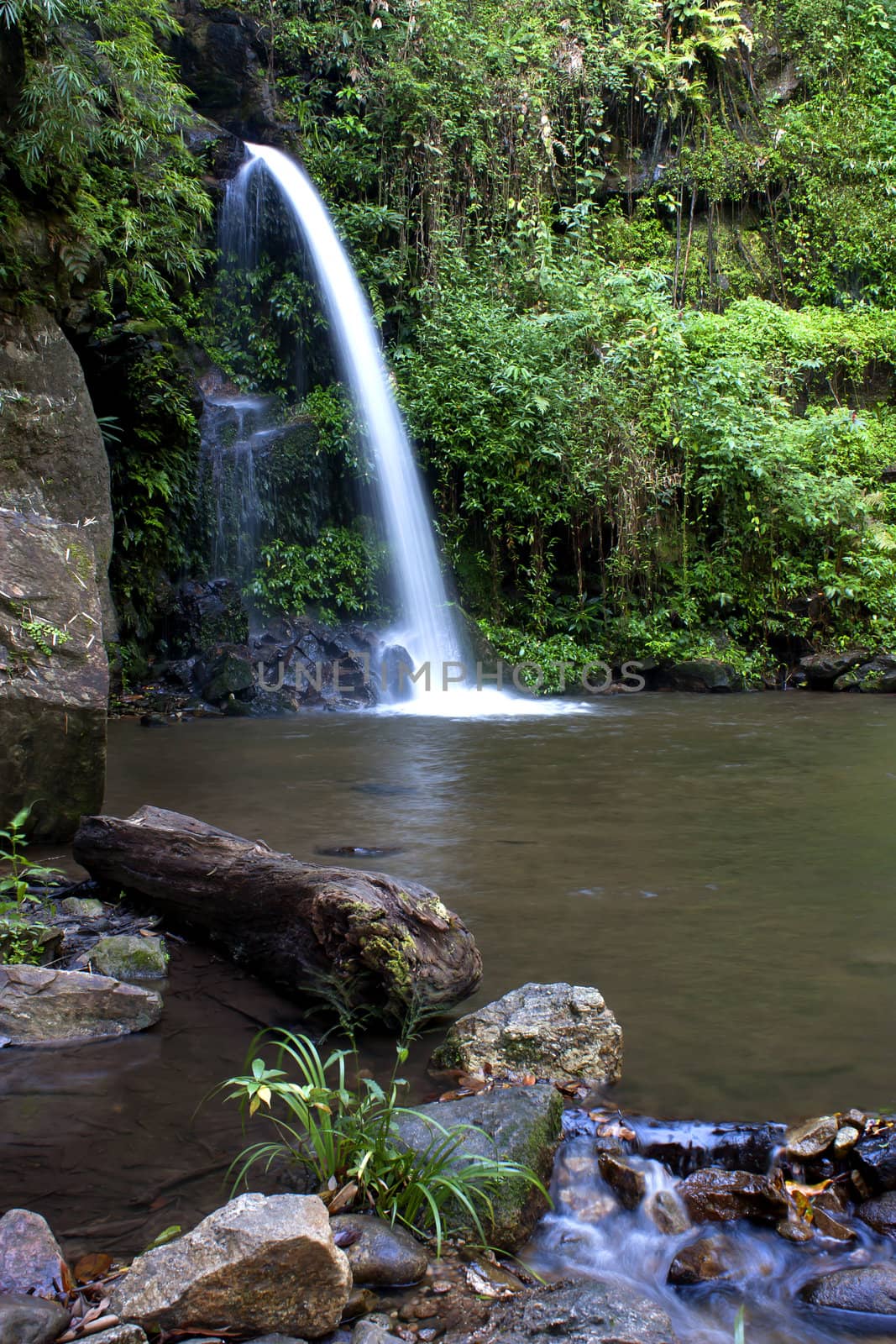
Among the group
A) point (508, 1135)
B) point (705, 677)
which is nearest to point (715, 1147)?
point (508, 1135)

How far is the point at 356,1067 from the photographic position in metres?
2.96

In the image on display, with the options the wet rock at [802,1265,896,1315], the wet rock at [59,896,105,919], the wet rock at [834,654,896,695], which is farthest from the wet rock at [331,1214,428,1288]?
the wet rock at [834,654,896,695]

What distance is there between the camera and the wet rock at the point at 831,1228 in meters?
2.30

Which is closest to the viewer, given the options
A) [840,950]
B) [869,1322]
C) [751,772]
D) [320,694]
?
[869,1322]

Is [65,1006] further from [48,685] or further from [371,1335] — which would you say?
[48,685]

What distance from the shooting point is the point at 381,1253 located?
211 cm

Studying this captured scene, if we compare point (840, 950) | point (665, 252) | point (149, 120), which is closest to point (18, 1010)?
point (840, 950)

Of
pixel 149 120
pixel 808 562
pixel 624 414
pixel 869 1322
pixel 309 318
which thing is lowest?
pixel 869 1322

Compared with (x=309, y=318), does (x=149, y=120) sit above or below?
above

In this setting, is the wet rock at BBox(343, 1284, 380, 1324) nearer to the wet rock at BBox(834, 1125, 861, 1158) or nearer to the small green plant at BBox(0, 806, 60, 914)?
the wet rock at BBox(834, 1125, 861, 1158)

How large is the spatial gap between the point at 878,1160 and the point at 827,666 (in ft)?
36.4

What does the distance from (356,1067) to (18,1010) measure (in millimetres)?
1127

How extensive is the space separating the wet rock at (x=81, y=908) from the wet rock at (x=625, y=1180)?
95.0 inches

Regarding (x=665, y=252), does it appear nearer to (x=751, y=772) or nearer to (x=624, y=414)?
(x=624, y=414)
